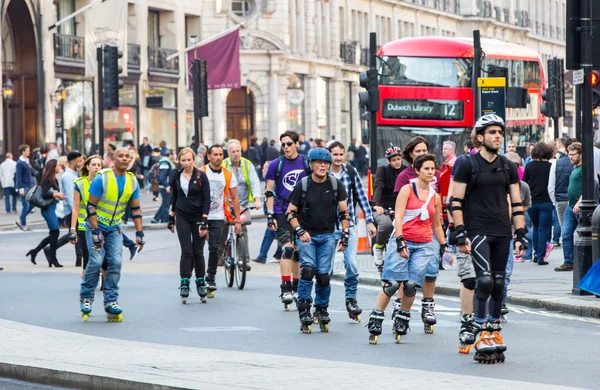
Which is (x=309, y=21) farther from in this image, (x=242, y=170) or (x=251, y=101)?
(x=242, y=170)

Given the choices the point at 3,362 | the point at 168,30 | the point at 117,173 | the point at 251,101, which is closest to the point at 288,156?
the point at 117,173

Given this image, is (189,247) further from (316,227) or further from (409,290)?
(409,290)

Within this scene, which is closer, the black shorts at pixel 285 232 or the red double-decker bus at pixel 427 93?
the black shorts at pixel 285 232

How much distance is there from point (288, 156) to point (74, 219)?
2.43 m

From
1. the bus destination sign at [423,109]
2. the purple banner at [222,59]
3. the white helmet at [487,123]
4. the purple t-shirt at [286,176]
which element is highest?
the purple banner at [222,59]

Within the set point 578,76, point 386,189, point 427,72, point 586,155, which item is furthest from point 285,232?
point 427,72

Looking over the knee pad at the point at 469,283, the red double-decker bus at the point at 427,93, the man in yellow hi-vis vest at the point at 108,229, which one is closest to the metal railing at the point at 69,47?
the red double-decker bus at the point at 427,93

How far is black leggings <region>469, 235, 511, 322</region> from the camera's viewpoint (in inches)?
425

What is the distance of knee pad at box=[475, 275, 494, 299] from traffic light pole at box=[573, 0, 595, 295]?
17.3ft

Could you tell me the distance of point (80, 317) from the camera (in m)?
14.5

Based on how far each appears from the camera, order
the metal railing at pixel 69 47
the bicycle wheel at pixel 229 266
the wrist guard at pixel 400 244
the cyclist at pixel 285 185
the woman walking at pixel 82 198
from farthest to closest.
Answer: the metal railing at pixel 69 47
the bicycle wheel at pixel 229 266
the cyclist at pixel 285 185
the woman walking at pixel 82 198
the wrist guard at pixel 400 244

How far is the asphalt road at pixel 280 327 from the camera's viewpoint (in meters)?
10.8

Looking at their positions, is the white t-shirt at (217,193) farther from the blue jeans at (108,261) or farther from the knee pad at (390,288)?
the knee pad at (390,288)

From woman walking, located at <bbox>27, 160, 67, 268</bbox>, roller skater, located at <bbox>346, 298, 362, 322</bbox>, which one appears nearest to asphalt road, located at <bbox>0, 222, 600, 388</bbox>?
roller skater, located at <bbox>346, 298, 362, 322</bbox>
